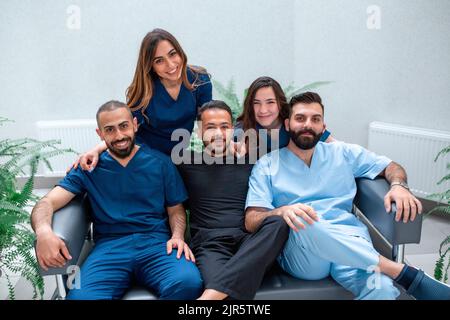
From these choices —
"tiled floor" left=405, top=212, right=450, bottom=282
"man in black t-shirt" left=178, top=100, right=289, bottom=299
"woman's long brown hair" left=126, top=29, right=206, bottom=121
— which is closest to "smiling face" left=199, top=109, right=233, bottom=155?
"man in black t-shirt" left=178, top=100, right=289, bottom=299

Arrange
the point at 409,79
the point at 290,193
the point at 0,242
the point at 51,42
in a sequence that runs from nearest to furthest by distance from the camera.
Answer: the point at 0,242
the point at 290,193
the point at 409,79
the point at 51,42

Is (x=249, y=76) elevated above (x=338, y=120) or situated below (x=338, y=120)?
above

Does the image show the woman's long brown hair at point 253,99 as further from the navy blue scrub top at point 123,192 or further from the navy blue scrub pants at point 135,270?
the navy blue scrub pants at point 135,270

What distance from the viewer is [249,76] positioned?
3119 millimetres

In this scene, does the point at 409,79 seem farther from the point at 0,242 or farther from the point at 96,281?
the point at 0,242

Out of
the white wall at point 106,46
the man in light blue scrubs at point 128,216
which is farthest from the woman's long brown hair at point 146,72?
the white wall at point 106,46

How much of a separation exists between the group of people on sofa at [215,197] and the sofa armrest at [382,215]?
0.03 metres

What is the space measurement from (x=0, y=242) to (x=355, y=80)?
7.53 ft

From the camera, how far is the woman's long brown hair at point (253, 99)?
1851 mm

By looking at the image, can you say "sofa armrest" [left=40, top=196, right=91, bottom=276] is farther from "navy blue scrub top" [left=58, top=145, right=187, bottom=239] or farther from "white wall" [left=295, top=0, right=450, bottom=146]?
"white wall" [left=295, top=0, right=450, bottom=146]

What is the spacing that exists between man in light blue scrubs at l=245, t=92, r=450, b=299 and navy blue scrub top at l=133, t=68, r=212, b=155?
410 millimetres

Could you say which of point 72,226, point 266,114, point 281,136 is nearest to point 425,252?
point 281,136
